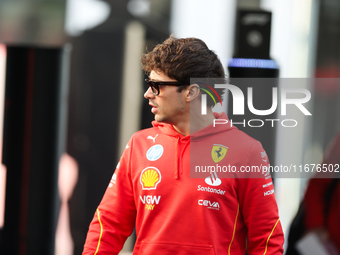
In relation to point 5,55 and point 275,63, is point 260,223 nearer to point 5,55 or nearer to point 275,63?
point 275,63

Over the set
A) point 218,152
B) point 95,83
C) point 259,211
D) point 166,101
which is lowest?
point 259,211

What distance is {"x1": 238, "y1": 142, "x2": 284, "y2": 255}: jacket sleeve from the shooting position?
5.27ft

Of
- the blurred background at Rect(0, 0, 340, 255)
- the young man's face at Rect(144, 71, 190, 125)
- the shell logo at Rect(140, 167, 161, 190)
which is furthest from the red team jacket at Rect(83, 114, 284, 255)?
the blurred background at Rect(0, 0, 340, 255)

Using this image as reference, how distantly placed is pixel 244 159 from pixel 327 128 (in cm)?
131

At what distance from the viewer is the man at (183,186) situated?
161cm

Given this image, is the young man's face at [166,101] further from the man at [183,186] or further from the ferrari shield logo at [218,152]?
the ferrari shield logo at [218,152]

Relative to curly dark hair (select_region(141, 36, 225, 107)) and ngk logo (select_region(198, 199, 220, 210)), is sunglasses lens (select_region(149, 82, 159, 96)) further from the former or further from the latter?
ngk logo (select_region(198, 199, 220, 210))

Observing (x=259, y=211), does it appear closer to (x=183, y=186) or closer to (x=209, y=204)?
(x=209, y=204)

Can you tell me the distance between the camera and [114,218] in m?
1.74

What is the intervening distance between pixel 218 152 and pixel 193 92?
11.8 inches

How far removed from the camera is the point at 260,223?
5.30 feet

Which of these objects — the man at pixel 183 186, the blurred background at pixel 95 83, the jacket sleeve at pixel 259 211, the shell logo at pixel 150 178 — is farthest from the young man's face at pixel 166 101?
the blurred background at pixel 95 83

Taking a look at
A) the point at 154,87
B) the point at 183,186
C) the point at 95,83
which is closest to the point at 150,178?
the point at 183,186

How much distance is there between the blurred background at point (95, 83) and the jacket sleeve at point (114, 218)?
1.00 meters
